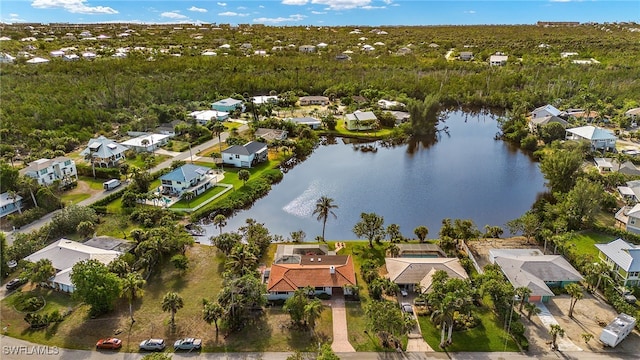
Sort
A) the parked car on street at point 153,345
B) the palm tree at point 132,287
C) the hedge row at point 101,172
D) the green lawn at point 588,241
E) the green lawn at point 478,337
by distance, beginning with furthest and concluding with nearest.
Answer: the hedge row at point 101,172
the green lawn at point 588,241
the palm tree at point 132,287
the green lawn at point 478,337
the parked car on street at point 153,345

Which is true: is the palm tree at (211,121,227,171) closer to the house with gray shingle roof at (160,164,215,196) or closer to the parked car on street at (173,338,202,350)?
the house with gray shingle roof at (160,164,215,196)

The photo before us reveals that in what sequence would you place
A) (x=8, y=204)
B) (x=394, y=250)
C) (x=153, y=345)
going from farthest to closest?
(x=8, y=204) → (x=394, y=250) → (x=153, y=345)

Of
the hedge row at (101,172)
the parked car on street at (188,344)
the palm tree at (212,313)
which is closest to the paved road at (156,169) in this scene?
the hedge row at (101,172)

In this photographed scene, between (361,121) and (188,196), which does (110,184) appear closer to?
(188,196)

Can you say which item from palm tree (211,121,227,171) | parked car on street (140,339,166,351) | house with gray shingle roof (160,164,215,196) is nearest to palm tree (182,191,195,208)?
house with gray shingle roof (160,164,215,196)

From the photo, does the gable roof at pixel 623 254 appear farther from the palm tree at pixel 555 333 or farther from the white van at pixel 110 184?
the white van at pixel 110 184

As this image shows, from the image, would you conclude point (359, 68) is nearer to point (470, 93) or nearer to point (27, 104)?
point (470, 93)

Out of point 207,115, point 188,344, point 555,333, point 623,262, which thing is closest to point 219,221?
point 188,344
